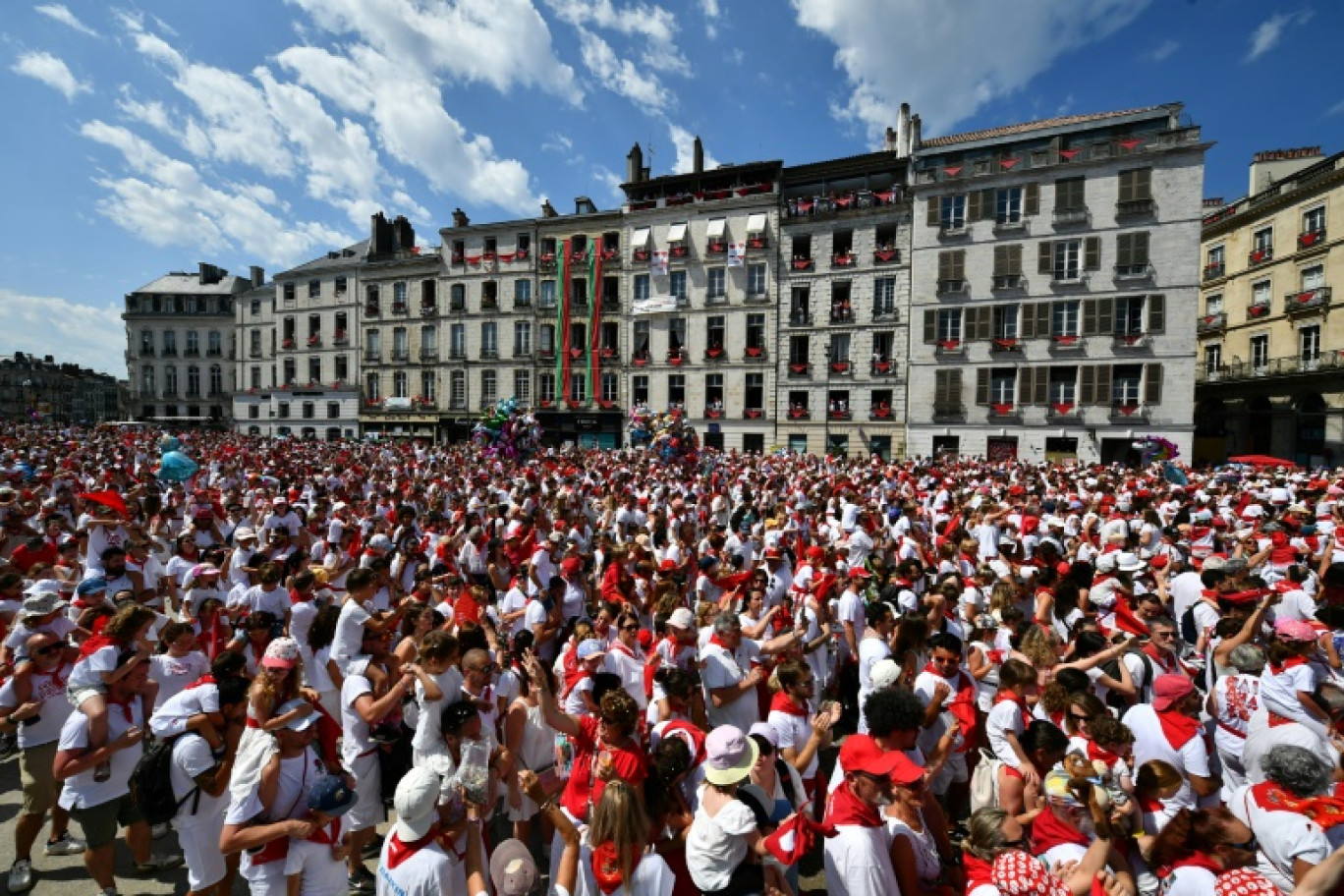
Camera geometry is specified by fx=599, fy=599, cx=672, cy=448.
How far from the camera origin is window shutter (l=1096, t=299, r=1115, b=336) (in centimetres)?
2772

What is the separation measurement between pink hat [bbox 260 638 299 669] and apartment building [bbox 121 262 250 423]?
64194mm

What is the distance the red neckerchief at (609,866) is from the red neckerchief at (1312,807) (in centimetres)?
291

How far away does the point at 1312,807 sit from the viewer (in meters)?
2.72

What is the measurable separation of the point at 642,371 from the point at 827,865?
35.3m

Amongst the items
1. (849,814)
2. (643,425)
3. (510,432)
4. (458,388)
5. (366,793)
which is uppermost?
(458,388)

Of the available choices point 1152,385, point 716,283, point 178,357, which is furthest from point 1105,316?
point 178,357

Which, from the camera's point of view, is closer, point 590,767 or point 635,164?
point 590,767

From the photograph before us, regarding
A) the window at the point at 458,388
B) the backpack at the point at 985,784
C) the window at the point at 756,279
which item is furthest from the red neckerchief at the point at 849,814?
the window at the point at 458,388

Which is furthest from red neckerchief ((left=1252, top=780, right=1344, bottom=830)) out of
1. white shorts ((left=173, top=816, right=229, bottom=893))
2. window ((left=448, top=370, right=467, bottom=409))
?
window ((left=448, top=370, right=467, bottom=409))

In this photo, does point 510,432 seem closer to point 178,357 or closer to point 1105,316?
point 1105,316

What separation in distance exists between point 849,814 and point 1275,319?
39406mm

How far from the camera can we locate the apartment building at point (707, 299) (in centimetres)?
3469

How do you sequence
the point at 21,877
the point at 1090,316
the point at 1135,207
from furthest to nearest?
the point at 1090,316 < the point at 1135,207 < the point at 21,877

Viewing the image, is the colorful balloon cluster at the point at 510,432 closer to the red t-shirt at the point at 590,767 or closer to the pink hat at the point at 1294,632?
the red t-shirt at the point at 590,767
